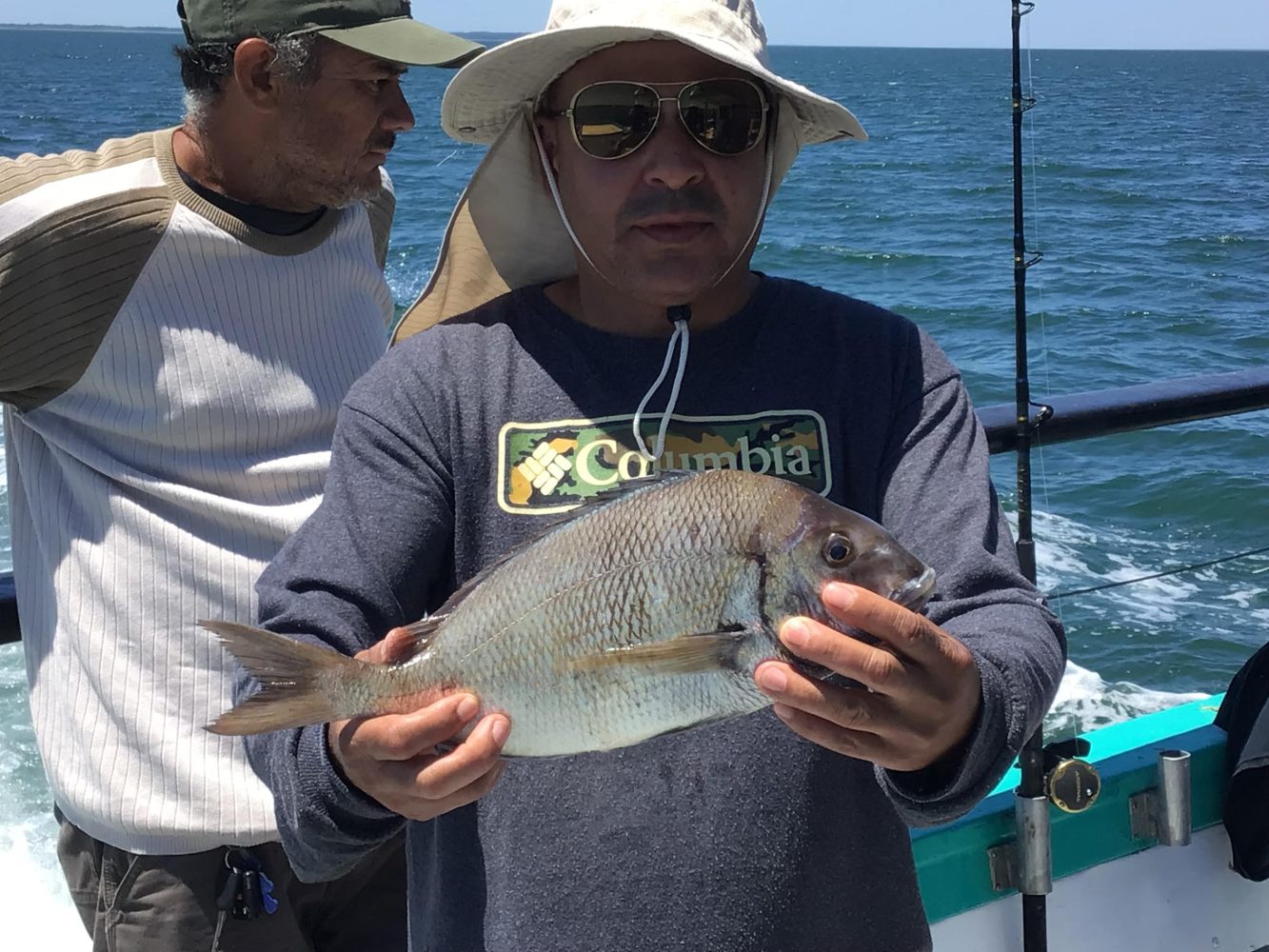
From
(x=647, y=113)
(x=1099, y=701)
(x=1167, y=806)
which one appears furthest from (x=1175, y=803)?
(x=1099, y=701)

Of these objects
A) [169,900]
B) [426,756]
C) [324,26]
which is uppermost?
[324,26]

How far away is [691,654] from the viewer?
136 cm

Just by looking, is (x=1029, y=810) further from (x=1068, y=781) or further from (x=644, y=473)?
(x=644, y=473)

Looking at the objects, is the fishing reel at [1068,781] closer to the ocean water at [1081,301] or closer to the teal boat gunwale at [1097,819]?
the teal boat gunwale at [1097,819]

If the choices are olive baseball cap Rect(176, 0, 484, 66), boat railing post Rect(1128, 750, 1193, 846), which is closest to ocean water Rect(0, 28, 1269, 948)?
olive baseball cap Rect(176, 0, 484, 66)

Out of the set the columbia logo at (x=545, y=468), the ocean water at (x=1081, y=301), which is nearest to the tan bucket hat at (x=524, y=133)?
the columbia logo at (x=545, y=468)

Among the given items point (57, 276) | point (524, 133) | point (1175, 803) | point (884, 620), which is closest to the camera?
point (884, 620)

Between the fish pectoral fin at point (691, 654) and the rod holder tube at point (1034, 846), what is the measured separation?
5.26ft

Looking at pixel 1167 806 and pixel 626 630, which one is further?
pixel 1167 806

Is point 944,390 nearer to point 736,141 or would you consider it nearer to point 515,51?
point 736,141

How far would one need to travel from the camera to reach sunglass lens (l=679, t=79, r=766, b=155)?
68.7 inches

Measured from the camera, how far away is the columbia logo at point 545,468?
5.51 ft

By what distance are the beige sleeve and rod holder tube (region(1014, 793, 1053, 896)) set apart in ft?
6.83

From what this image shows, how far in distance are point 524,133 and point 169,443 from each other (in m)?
0.89
